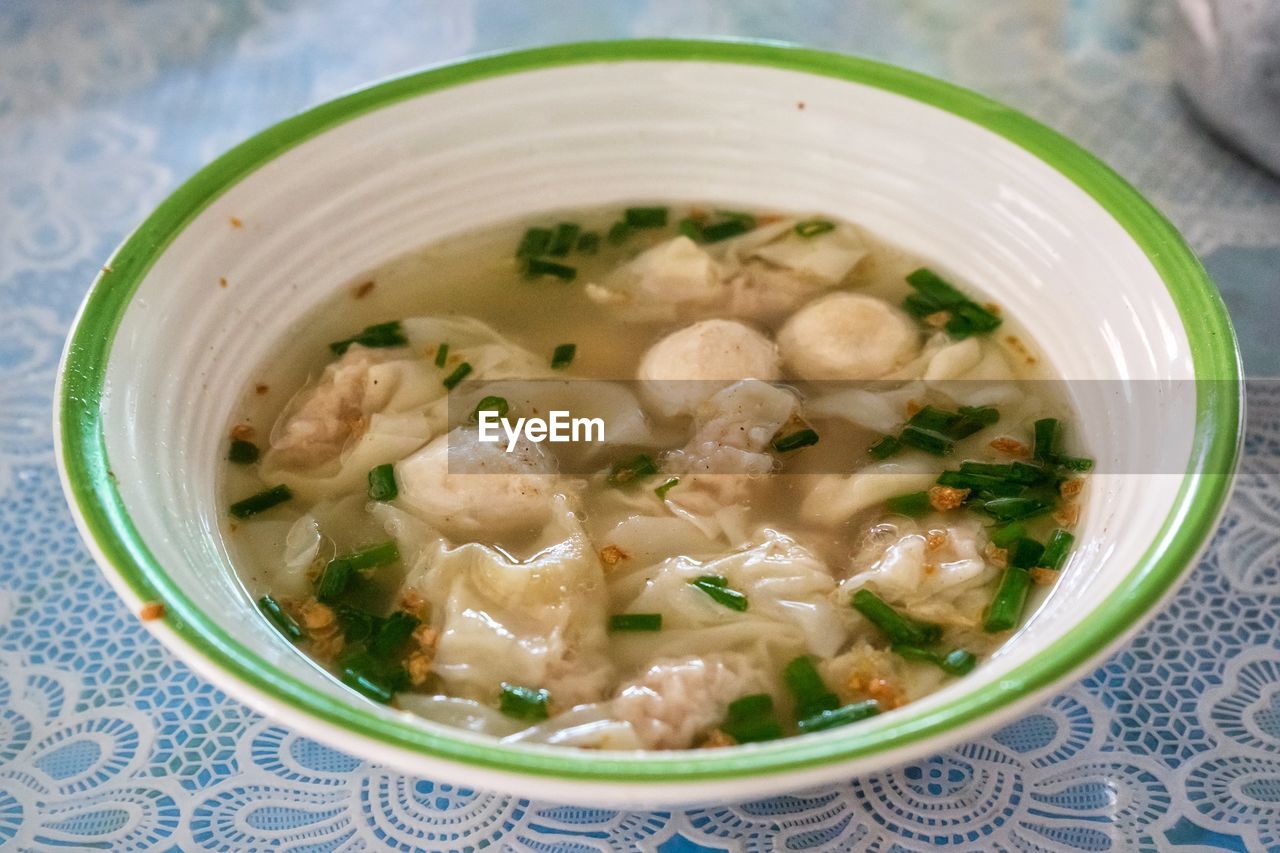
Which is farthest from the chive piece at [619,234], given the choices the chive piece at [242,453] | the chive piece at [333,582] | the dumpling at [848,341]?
the chive piece at [333,582]

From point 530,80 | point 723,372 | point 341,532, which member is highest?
point 530,80

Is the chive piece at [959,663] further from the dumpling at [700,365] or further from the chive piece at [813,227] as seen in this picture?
the chive piece at [813,227]

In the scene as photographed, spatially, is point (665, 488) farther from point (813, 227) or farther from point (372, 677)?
point (813, 227)

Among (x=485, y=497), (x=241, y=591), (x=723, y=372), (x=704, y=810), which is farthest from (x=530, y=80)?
(x=704, y=810)

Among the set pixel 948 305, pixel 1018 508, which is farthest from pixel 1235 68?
pixel 1018 508

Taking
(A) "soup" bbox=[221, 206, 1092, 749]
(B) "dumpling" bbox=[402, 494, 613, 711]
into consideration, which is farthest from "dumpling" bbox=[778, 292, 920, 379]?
(B) "dumpling" bbox=[402, 494, 613, 711]

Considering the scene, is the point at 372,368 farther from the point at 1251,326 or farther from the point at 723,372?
the point at 1251,326

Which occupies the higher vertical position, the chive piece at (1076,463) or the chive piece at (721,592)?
the chive piece at (1076,463)
